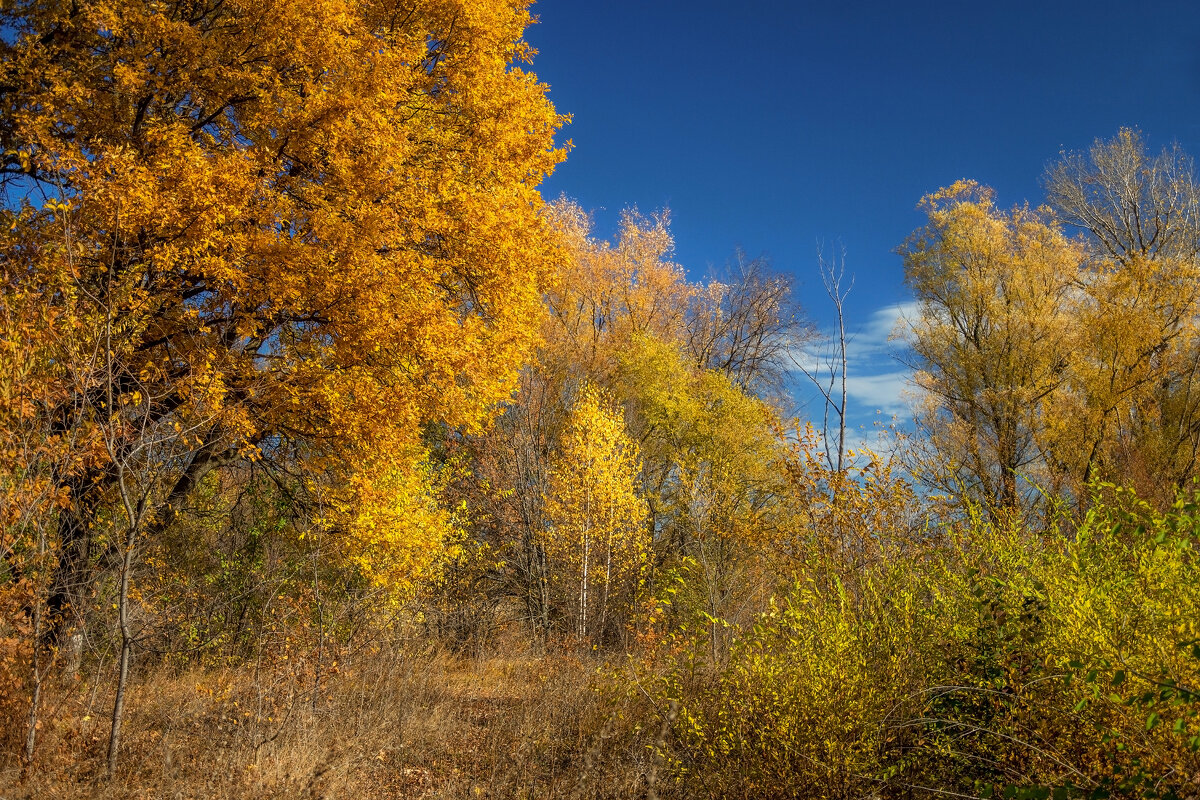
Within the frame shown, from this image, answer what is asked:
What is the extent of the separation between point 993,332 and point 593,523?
40.0 feet

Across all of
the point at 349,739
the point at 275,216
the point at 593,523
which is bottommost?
the point at 349,739

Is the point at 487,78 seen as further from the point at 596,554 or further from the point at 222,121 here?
the point at 596,554

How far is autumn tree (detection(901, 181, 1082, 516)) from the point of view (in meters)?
18.5

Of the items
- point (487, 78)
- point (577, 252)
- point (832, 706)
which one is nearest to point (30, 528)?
point (832, 706)

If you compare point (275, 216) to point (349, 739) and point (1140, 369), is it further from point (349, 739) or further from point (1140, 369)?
point (1140, 369)

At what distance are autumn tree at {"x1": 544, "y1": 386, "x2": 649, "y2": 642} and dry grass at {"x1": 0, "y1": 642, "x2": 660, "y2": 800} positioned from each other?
7250 mm

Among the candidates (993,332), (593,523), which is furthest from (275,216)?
(993,332)

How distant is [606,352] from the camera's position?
24.5 meters

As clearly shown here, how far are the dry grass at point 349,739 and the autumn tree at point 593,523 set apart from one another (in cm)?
725

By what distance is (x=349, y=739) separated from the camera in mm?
6469

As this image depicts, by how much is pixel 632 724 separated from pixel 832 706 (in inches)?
103

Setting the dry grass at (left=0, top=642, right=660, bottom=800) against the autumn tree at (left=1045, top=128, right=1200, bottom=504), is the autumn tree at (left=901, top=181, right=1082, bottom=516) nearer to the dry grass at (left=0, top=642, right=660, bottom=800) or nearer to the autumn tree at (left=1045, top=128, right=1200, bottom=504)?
the autumn tree at (left=1045, top=128, right=1200, bottom=504)

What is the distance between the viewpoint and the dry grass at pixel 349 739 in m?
5.26

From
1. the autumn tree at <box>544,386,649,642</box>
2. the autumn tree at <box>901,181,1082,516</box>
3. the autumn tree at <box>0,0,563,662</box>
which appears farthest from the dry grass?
the autumn tree at <box>901,181,1082,516</box>
